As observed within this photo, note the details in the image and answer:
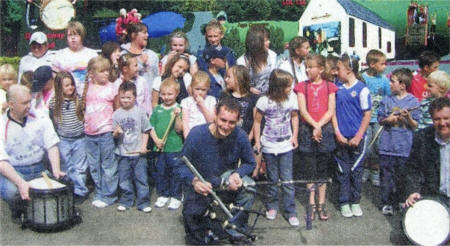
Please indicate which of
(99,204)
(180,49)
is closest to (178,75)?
(180,49)

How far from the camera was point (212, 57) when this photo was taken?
5.27 metres

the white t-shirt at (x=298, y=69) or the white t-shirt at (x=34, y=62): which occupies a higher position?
the white t-shirt at (x=34, y=62)

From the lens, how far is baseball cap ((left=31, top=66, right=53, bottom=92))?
5314mm

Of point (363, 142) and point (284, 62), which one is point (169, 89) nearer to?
point (284, 62)

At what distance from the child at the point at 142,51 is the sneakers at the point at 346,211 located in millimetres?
2480

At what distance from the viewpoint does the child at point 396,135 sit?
482cm

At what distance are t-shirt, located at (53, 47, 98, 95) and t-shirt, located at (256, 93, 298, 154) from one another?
210 centimetres

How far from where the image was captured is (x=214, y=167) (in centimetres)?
402

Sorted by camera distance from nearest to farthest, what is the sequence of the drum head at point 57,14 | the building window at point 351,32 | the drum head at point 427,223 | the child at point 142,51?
the drum head at point 427,223
the child at point 142,51
the building window at point 351,32
the drum head at point 57,14

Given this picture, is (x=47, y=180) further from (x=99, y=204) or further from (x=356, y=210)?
(x=356, y=210)

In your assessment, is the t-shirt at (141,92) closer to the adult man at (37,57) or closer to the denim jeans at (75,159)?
the denim jeans at (75,159)

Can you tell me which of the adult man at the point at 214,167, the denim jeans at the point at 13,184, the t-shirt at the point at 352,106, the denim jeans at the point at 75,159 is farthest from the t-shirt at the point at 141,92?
the t-shirt at the point at 352,106

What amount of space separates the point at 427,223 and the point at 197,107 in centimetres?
233

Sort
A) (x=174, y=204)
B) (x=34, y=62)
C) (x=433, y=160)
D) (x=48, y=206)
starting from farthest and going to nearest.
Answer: (x=34, y=62) → (x=174, y=204) → (x=48, y=206) → (x=433, y=160)
